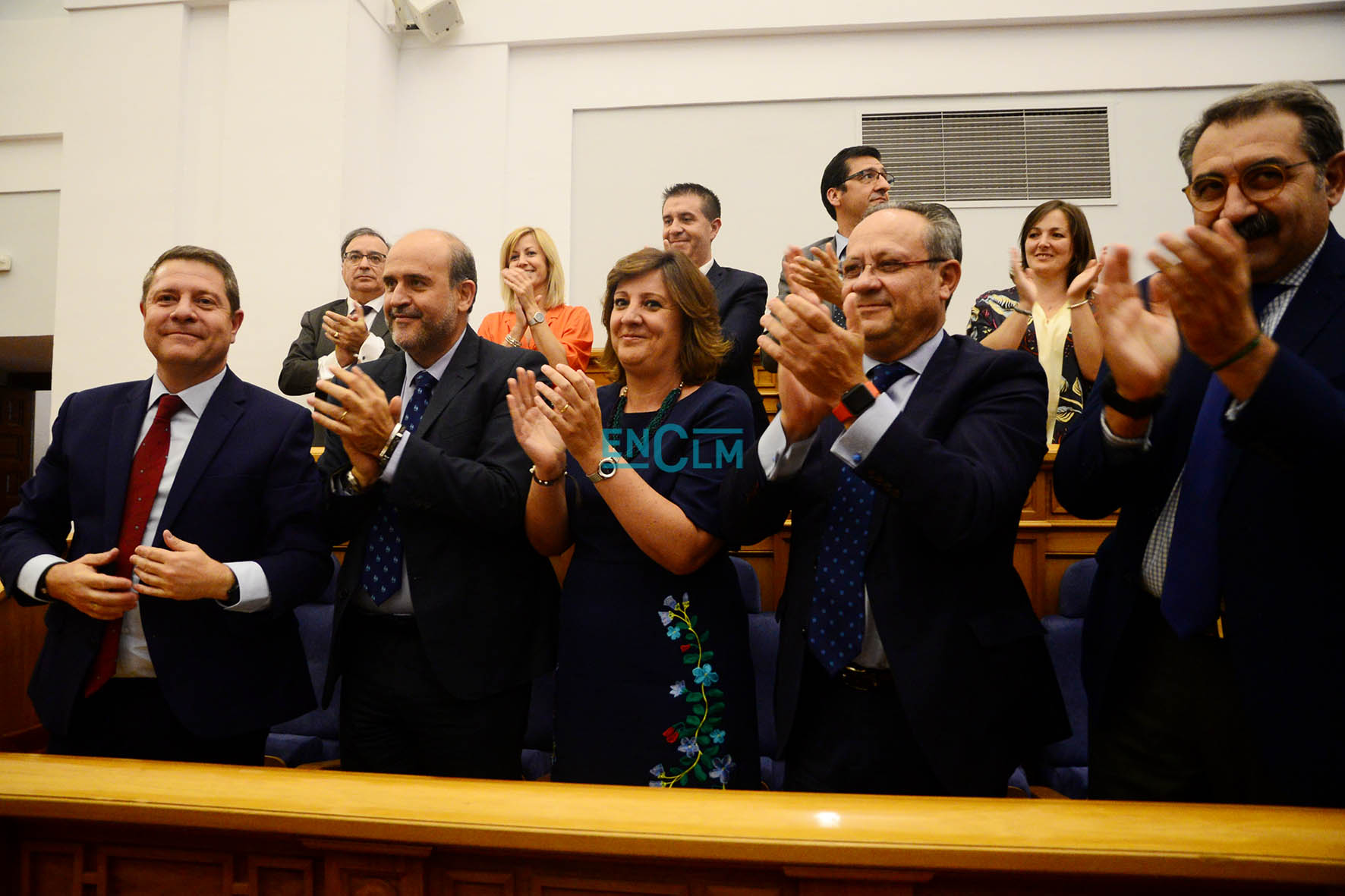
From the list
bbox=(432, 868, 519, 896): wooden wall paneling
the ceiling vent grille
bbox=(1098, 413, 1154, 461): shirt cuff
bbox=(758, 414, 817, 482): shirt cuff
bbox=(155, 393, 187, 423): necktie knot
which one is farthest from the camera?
the ceiling vent grille

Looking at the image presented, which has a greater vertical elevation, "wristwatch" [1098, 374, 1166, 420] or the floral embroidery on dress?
"wristwatch" [1098, 374, 1166, 420]

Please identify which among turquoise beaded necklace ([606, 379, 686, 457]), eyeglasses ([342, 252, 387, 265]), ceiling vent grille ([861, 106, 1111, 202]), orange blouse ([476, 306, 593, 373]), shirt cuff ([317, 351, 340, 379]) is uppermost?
ceiling vent grille ([861, 106, 1111, 202])

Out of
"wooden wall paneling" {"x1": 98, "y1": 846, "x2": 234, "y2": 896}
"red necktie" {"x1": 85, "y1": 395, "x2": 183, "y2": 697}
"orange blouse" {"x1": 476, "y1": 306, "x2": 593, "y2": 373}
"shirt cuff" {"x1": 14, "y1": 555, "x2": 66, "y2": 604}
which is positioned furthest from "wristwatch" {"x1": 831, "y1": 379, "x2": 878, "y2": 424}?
"orange blouse" {"x1": 476, "y1": 306, "x2": 593, "y2": 373}

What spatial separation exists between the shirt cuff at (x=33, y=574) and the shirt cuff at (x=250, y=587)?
1.02 feet

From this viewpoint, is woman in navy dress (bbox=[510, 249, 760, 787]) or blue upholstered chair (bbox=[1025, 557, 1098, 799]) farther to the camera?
blue upholstered chair (bbox=[1025, 557, 1098, 799])

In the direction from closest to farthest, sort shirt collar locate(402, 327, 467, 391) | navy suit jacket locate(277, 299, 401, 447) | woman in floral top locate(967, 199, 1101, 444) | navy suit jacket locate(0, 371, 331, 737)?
navy suit jacket locate(0, 371, 331, 737) < shirt collar locate(402, 327, 467, 391) < woman in floral top locate(967, 199, 1101, 444) < navy suit jacket locate(277, 299, 401, 447)

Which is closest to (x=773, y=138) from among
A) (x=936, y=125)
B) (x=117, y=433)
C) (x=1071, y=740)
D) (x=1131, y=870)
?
(x=936, y=125)

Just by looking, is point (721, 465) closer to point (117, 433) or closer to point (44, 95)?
point (117, 433)

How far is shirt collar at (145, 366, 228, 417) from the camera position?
59.1 inches

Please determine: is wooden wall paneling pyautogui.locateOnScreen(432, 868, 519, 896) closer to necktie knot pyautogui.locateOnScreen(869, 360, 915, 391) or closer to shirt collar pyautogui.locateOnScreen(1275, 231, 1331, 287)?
necktie knot pyautogui.locateOnScreen(869, 360, 915, 391)

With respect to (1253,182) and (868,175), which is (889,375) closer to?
(1253,182)

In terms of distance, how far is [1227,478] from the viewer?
1.00 m

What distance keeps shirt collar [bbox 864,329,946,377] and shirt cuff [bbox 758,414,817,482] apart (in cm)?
19

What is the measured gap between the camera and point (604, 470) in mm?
1308
